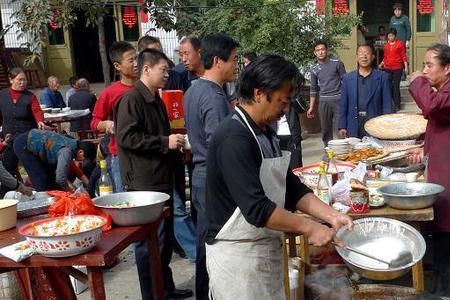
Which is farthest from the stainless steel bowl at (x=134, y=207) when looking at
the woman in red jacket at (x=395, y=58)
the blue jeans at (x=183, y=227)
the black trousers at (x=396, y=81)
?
the woman in red jacket at (x=395, y=58)

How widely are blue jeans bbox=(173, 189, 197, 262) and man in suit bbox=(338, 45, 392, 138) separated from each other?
234 cm

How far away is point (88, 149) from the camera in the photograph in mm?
6750

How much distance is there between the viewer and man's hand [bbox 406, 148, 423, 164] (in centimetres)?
423

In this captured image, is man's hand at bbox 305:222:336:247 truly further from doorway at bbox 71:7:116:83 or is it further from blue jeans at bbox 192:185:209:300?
doorway at bbox 71:7:116:83

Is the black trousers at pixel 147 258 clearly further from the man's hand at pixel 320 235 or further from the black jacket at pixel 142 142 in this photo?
the man's hand at pixel 320 235

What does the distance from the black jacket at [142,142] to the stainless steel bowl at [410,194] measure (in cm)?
145

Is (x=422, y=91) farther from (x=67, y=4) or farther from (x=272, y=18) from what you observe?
(x=272, y=18)

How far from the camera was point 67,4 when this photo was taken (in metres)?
6.93

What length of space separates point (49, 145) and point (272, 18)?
18.4ft

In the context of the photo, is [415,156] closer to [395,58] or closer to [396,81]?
[396,81]

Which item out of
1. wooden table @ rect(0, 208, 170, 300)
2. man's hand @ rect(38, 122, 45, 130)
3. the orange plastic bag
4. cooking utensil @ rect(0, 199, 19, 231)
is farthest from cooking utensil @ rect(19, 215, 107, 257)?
man's hand @ rect(38, 122, 45, 130)

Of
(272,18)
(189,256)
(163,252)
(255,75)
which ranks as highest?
(272,18)

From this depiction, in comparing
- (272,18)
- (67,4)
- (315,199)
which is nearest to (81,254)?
(315,199)

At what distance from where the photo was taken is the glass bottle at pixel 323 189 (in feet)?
11.4
